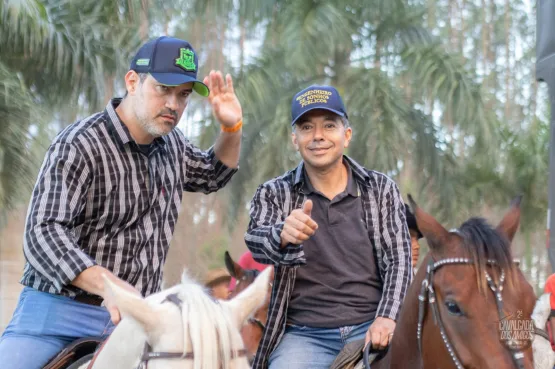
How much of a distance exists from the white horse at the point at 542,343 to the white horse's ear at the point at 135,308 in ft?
9.48

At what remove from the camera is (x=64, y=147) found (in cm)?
332

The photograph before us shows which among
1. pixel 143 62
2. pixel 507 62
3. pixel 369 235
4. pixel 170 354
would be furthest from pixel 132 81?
pixel 507 62

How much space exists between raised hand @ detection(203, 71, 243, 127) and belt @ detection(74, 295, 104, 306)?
105cm

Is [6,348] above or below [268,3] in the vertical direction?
below

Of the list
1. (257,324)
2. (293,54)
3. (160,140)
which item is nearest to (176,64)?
(160,140)

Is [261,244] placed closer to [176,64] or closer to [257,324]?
[176,64]

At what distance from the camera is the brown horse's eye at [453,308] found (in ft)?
10.3

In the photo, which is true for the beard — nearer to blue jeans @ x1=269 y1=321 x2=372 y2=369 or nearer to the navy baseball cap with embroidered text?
the navy baseball cap with embroidered text

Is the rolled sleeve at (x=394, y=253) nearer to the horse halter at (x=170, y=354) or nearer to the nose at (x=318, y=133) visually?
the nose at (x=318, y=133)

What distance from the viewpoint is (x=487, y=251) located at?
3.19 m

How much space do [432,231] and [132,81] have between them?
1522 millimetres

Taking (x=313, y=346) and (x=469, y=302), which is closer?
(x=469, y=302)

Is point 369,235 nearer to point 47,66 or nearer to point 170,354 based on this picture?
point 170,354

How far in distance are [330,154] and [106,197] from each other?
124 cm
